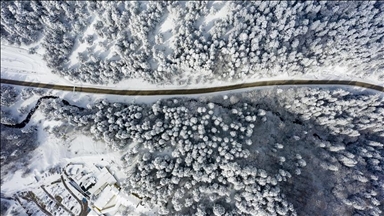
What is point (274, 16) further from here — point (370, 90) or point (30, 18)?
point (30, 18)

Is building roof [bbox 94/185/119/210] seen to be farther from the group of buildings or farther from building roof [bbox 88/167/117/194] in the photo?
building roof [bbox 88/167/117/194]

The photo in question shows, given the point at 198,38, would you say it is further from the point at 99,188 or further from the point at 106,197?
the point at 106,197

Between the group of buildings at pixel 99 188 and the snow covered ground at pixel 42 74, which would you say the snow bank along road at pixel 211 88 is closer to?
the snow covered ground at pixel 42 74

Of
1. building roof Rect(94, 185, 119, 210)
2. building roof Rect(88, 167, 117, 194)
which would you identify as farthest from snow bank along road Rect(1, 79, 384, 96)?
building roof Rect(94, 185, 119, 210)

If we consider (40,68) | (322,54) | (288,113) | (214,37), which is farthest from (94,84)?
(322,54)

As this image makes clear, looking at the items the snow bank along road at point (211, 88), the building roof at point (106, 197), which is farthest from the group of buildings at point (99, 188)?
the snow bank along road at point (211, 88)

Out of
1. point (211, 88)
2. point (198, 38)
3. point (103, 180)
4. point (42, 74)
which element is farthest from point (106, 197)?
point (198, 38)
